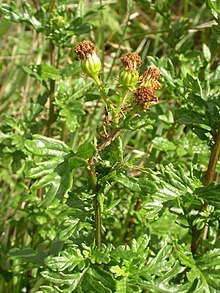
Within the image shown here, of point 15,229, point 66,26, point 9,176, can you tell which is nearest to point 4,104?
point 9,176

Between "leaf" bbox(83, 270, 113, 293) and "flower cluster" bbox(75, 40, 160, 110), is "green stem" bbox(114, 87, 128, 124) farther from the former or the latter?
"leaf" bbox(83, 270, 113, 293)

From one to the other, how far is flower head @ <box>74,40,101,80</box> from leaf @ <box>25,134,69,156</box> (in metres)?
0.21

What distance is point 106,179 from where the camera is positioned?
147 centimetres

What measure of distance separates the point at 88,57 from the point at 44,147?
263 millimetres

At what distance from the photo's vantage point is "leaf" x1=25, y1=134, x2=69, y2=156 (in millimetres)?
1381

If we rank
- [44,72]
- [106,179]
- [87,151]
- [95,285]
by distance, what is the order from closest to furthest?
1. [87,151]
2. [106,179]
3. [95,285]
4. [44,72]

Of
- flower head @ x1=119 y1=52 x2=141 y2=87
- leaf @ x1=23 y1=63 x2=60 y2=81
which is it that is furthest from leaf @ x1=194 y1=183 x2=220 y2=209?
leaf @ x1=23 y1=63 x2=60 y2=81

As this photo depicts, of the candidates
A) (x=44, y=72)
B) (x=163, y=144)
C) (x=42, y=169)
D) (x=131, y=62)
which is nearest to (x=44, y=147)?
(x=42, y=169)

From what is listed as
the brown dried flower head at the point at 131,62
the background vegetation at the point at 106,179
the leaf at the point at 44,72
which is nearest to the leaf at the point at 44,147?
the background vegetation at the point at 106,179

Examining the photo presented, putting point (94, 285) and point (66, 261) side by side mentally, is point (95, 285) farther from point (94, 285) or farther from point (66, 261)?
point (66, 261)

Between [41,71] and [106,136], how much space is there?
0.79m

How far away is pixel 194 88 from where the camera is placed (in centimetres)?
182

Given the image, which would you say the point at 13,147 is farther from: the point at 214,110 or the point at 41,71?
the point at 214,110

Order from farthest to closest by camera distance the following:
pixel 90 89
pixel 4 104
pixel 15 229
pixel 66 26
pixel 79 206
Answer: pixel 4 104 → pixel 15 229 → pixel 90 89 → pixel 66 26 → pixel 79 206
